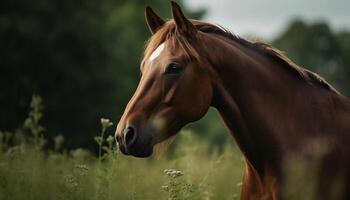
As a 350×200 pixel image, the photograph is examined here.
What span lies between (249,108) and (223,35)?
25.6 inches

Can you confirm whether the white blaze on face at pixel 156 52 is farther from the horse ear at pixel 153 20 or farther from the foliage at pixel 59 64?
the foliage at pixel 59 64

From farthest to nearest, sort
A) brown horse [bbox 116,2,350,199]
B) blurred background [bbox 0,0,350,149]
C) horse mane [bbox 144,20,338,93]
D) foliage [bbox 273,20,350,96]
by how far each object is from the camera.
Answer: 1. foliage [bbox 273,20,350,96]
2. blurred background [bbox 0,0,350,149]
3. horse mane [bbox 144,20,338,93]
4. brown horse [bbox 116,2,350,199]

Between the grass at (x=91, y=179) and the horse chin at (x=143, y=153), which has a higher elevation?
the horse chin at (x=143, y=153)

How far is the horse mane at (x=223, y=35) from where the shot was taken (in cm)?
526

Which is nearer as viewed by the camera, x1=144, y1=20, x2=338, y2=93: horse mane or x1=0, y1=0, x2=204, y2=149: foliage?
x1=144, y1=20, x2=338, y2=93: horse mane

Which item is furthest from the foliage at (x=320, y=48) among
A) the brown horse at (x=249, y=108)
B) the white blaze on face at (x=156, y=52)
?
the white blaze on face at (x=156, y=52)

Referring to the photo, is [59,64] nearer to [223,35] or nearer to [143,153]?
[223,35]

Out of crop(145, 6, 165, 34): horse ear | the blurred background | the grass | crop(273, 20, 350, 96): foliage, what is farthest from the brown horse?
crop(273, 20, 350, 96): foliage

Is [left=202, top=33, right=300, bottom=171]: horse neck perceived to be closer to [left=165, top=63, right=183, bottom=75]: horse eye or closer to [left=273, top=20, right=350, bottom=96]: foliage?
[left=165, top=63, right=183, bottom=75]: horse eye

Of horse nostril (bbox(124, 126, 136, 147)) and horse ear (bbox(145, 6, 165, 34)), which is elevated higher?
horse ear (bbox(145, 6, 165, 34))

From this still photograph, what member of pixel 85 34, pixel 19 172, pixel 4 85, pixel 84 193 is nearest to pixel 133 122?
pixel 84 193

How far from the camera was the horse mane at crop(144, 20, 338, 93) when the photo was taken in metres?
5.26

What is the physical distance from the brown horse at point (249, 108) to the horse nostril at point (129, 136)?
0.03 feet

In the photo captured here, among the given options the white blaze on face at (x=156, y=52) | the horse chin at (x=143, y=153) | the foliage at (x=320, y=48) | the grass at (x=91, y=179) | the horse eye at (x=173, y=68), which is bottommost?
the foliage at (x=320, y=48)
